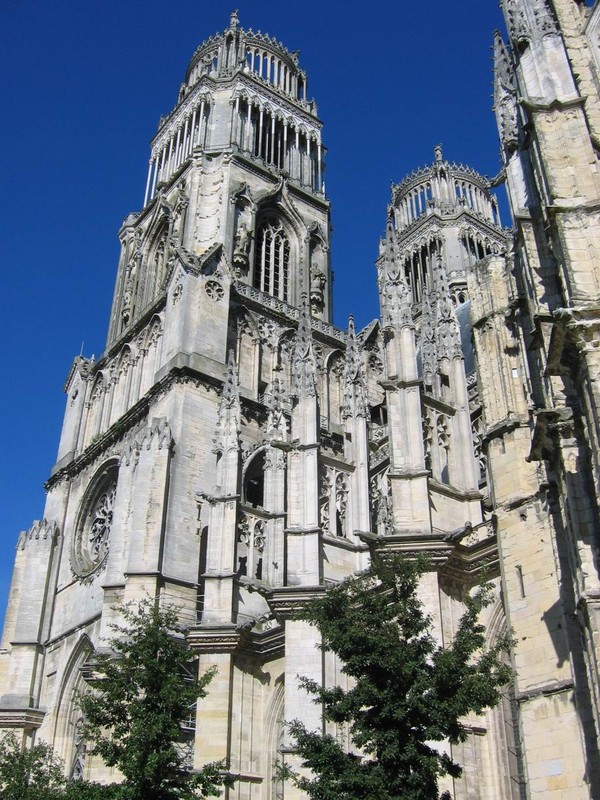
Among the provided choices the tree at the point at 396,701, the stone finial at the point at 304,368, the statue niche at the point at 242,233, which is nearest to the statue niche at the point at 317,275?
the statue niche at the point at 242,233

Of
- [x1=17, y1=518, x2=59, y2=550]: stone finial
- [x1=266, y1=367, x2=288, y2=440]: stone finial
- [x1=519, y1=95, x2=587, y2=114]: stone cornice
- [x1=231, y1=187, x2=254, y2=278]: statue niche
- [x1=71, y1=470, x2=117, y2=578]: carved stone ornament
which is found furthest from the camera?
[x1=231, y1=187, x2=254, y2=278]: statue niche

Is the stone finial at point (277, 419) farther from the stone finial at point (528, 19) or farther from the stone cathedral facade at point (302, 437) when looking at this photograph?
the stone finial at point (528, 19)

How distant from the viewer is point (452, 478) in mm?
18656

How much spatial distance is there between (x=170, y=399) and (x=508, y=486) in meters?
17.4

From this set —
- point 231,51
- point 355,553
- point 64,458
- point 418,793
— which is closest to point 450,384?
point 355,553

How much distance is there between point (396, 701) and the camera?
1195 cm

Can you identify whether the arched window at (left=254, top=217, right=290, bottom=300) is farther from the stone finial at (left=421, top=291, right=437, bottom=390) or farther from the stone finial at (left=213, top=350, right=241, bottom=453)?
the stone finial at (left=421, top=291, right=437, bottom=390)

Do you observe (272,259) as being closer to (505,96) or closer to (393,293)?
(393,293)

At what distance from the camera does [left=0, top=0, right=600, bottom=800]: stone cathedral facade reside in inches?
494

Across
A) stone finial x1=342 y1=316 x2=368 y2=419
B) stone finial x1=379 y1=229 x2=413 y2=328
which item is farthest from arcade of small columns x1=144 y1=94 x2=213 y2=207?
stone finial x1=379 y1=229 x2=413 y2=328

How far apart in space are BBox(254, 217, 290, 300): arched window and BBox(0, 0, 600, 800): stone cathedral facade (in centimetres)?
13

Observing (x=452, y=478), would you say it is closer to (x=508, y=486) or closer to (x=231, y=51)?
(x=508, y=486)

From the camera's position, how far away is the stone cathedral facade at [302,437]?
41.2 ft

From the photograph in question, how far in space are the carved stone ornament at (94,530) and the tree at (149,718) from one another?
1581 centimetres
